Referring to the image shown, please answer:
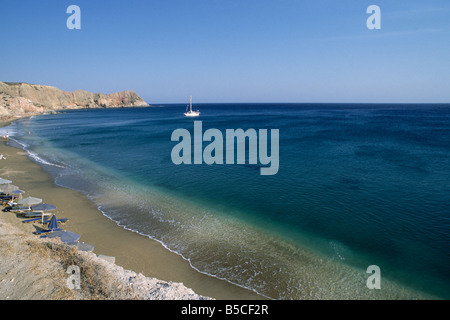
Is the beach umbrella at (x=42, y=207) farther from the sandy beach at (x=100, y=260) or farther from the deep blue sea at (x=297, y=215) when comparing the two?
the deep blue sea at (x=297, y=215)

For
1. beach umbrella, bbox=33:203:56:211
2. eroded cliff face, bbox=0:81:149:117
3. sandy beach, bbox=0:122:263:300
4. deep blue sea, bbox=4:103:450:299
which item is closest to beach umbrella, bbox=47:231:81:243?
sandy beach, bbox=0:122:263:300

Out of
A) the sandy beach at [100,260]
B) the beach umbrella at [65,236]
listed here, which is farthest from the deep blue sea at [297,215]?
the beach umbrella at [65,236]

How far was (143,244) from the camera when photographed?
14664 millimetres

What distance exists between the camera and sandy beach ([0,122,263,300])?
28.3ft

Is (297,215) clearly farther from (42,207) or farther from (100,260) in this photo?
(42,207)

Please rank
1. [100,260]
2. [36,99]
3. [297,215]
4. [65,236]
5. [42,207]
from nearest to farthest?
[100,260] < [65,236] < [42,207] < [297,215] < [36,99]

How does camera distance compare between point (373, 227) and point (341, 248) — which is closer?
point (341, 248)

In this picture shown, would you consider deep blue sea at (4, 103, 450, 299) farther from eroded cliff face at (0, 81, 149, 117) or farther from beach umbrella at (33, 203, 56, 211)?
eroded cliff face at (0, 81, 149, 117)

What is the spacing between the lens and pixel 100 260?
1065cm

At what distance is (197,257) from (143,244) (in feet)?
11.4

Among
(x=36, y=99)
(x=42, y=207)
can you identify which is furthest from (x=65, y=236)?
(x=36, y=99)

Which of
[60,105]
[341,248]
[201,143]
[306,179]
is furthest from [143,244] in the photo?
[60,105]

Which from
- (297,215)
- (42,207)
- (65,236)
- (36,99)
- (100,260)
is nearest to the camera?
(100,260)
